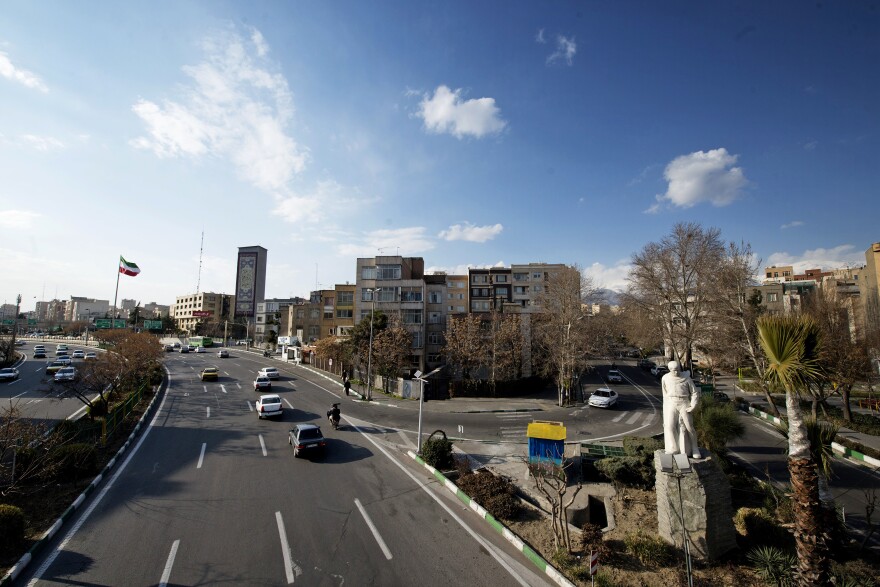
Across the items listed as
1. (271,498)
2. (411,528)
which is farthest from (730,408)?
(271,498)

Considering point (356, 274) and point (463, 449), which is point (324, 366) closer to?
point (356, 274)

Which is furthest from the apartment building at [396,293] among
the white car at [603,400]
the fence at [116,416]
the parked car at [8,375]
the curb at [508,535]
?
the parked car at [8,375]

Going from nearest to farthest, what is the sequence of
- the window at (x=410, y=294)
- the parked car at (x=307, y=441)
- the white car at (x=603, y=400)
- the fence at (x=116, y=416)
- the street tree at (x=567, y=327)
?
1. the parked car at (x=307, y=441)
2. the fence at (x=116, y=416)
3. the white car at (x=603, y=400)
4. the street tree at (x=567, y=327)
5. the window at (x=410, y=294)

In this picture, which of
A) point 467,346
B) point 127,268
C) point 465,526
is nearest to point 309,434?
point 465,526

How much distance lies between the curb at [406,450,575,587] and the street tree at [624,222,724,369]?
24191 mm

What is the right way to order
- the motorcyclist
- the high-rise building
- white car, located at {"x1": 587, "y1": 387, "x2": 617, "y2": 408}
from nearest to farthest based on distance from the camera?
the motorcyclist
white car, located at {"x1": 587, "y1": 387, "x2": 617, "y2": 408}
the high-rise building

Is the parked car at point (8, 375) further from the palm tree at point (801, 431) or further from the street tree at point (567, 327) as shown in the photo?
the palm tree at point (801, 431)

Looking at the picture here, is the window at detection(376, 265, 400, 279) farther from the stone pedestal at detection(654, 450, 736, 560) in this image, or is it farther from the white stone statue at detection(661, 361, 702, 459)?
the stone pedestal at detection(654, 450, 736, 560)

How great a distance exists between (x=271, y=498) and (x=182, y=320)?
481ft

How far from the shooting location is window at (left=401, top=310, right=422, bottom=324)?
158 ft

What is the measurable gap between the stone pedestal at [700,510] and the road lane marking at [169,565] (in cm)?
1248

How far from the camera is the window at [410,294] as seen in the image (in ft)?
159

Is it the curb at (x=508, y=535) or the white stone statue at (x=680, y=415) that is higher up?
the white stone statue at (x=680, y=415)

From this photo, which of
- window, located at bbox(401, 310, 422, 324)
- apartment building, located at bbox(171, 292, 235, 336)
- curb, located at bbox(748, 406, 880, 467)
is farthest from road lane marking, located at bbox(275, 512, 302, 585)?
apartment building, located at bbox(171, 292, 235, 336)
